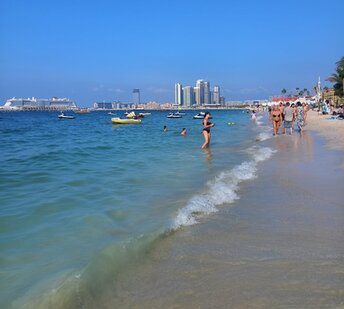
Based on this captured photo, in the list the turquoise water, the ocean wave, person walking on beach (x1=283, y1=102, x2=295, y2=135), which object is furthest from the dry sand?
the ocean wave

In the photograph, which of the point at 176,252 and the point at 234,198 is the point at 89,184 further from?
the point at 176,252

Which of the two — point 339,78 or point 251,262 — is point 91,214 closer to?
point 251,262

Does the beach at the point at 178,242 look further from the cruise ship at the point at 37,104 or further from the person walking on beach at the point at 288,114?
the cruise ship at the point at 37,104

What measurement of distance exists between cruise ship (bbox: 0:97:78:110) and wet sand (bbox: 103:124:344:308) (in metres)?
194

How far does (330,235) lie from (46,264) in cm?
311

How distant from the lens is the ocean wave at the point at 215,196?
17.6ft

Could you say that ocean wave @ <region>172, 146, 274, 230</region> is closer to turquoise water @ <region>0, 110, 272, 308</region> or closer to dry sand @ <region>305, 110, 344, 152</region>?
turquoise water @ <region>0, 110, 272, 308</region>

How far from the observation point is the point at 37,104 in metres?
191

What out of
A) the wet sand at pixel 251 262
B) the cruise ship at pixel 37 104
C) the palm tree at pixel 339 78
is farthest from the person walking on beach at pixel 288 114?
the cruise ship at pixel 37 104

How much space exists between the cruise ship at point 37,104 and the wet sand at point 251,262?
636 feet

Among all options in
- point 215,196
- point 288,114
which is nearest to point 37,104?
point 288,114

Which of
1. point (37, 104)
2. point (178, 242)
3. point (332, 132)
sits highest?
point (37, 104)

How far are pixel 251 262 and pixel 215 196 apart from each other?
2.90 m

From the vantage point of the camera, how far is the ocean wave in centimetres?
537
